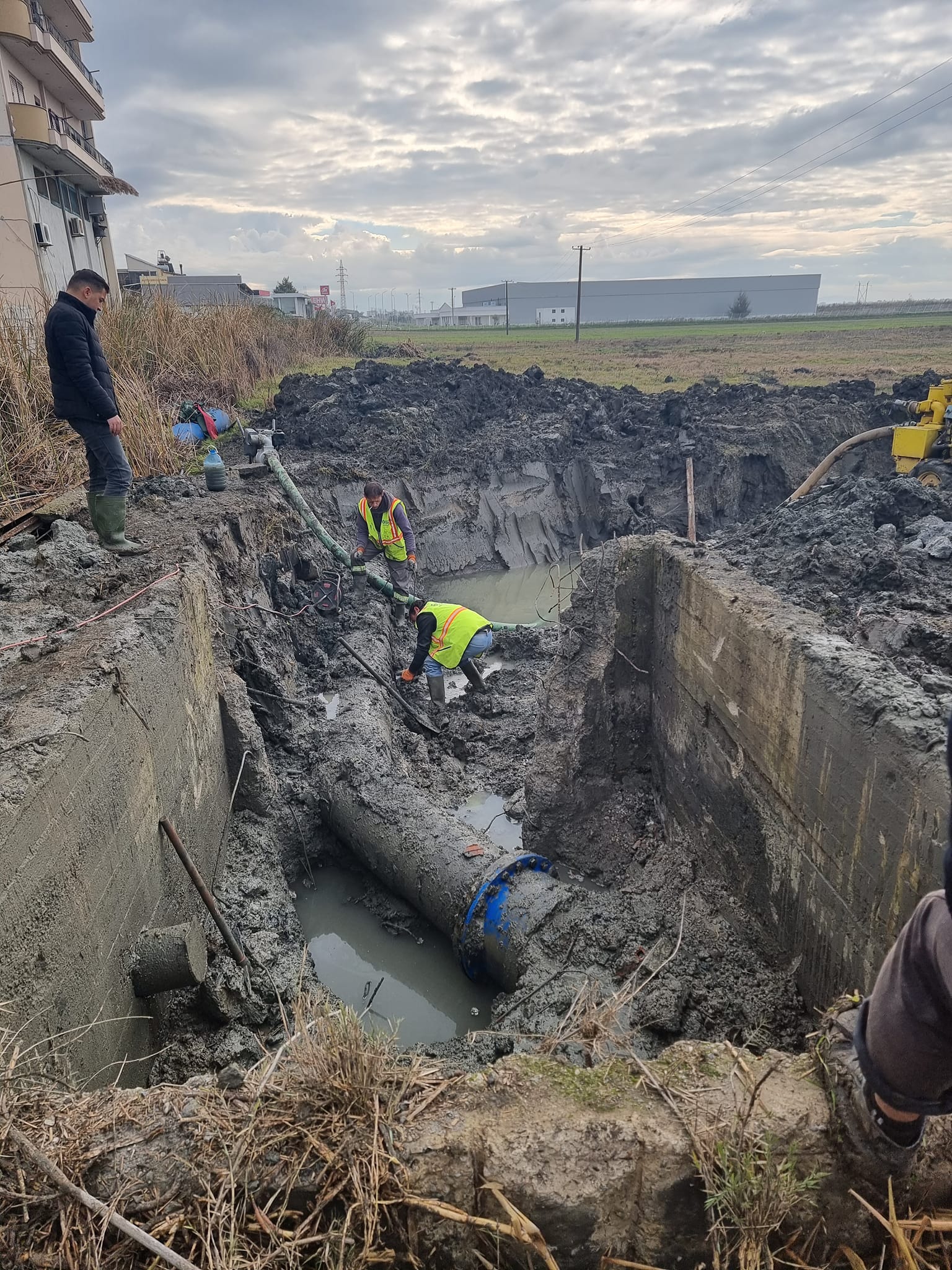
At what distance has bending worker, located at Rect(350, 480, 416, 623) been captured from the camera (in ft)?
33.0

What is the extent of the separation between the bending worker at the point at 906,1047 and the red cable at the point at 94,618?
4239mm

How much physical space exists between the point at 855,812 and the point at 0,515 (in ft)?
23.5

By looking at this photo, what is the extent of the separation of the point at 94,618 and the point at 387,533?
594 cm

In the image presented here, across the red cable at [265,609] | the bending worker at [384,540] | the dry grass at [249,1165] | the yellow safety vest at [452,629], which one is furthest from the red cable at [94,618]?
the bending worker at [384,540]

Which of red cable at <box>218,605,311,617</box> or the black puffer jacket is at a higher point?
the black puffer jacket

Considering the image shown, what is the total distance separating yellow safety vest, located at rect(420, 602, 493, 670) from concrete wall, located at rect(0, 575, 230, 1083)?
3.26 metres

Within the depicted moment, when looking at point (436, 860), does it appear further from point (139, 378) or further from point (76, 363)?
point (139, 378)

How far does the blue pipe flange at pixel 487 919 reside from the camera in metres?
4.62

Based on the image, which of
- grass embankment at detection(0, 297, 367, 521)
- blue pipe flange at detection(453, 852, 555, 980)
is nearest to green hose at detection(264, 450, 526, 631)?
grass embankment at detection(0, 297, 367, 521)

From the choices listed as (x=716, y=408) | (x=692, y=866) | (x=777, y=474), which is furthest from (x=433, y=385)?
(x=692, y=866)

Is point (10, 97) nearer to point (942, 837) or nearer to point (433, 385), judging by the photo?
point (433, 385)

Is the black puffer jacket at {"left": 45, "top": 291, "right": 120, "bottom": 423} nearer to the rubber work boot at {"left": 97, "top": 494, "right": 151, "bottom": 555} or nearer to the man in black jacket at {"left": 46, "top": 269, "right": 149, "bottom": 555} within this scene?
the man in black jacket at {"left": 46, "top": 269, "right": 149, "bottom": 555}

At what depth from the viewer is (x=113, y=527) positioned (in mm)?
6125

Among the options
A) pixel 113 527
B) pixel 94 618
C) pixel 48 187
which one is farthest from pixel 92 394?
pixel 48 187
